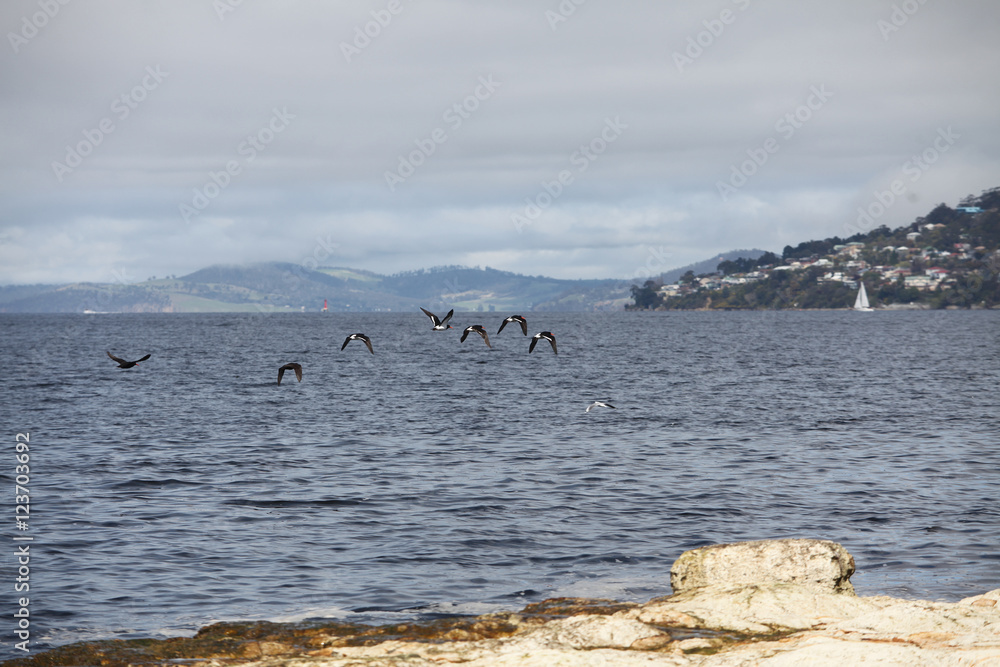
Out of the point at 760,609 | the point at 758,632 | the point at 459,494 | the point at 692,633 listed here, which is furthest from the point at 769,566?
the point at 459,494

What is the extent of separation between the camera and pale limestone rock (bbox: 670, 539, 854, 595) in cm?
1408

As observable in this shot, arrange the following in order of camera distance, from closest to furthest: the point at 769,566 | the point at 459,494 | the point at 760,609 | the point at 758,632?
the point at 758,632 < the point at 760,609 < the point at 769,566 < the point at 459,494

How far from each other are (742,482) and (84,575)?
1710 centimetres

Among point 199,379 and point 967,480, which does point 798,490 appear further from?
point 199,379

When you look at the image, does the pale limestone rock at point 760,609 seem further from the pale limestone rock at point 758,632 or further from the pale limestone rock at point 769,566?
the pale limestone rock at point 769,566

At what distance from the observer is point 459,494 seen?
24.7 meters

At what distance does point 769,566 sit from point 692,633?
2459 millimetres

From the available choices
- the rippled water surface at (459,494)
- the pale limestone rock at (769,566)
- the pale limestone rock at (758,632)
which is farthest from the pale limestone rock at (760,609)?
the rippled water surface at (459,494)

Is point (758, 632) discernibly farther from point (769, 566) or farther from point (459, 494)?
point (459, 494)

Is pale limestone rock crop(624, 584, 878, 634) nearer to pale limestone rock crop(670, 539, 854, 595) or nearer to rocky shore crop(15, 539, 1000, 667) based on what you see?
rocky shore crop(15, 539, 1000, 667)

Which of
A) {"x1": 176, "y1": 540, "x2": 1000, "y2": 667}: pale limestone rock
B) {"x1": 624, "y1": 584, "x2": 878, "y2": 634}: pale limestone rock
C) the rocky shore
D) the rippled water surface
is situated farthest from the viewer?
the rippled water surface

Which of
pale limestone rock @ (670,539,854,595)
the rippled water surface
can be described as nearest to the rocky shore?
pale limestone rock @ (670,539,854,595)

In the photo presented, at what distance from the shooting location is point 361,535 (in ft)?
67.2

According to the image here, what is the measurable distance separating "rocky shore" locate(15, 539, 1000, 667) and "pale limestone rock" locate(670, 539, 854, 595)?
16mm
